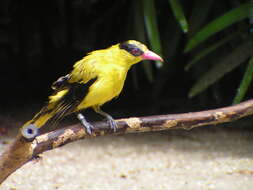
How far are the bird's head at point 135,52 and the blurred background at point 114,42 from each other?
1.38 metres

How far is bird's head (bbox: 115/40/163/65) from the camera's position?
1409 mm

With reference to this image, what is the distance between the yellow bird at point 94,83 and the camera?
1.43 meters

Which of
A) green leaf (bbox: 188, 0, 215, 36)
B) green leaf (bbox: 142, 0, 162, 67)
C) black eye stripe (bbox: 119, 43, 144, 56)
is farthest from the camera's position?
green leaf (bbox: 188, 0, 215, 36)

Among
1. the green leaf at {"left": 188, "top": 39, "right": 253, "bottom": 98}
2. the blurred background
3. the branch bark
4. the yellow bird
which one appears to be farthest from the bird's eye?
the blurred background

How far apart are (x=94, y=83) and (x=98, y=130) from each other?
17 centimetres

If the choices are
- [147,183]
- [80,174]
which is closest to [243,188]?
[147,183]

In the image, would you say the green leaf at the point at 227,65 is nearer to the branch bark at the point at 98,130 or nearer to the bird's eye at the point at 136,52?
the branch bark at the point at 98,130

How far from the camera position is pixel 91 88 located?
1434 millimetres

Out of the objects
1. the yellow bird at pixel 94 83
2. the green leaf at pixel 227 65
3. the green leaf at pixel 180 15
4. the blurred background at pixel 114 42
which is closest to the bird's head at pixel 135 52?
the yellow bird at pixel 94 83

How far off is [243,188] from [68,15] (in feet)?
7.20

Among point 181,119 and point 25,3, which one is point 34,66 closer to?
point 25,3

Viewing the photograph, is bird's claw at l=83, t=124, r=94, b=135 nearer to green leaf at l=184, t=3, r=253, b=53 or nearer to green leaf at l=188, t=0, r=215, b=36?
green leaf at l=184, t=3, r=253, b=53

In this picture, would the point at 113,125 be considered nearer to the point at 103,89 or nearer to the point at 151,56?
the point at 103,89

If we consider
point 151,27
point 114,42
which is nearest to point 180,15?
point 151,27
